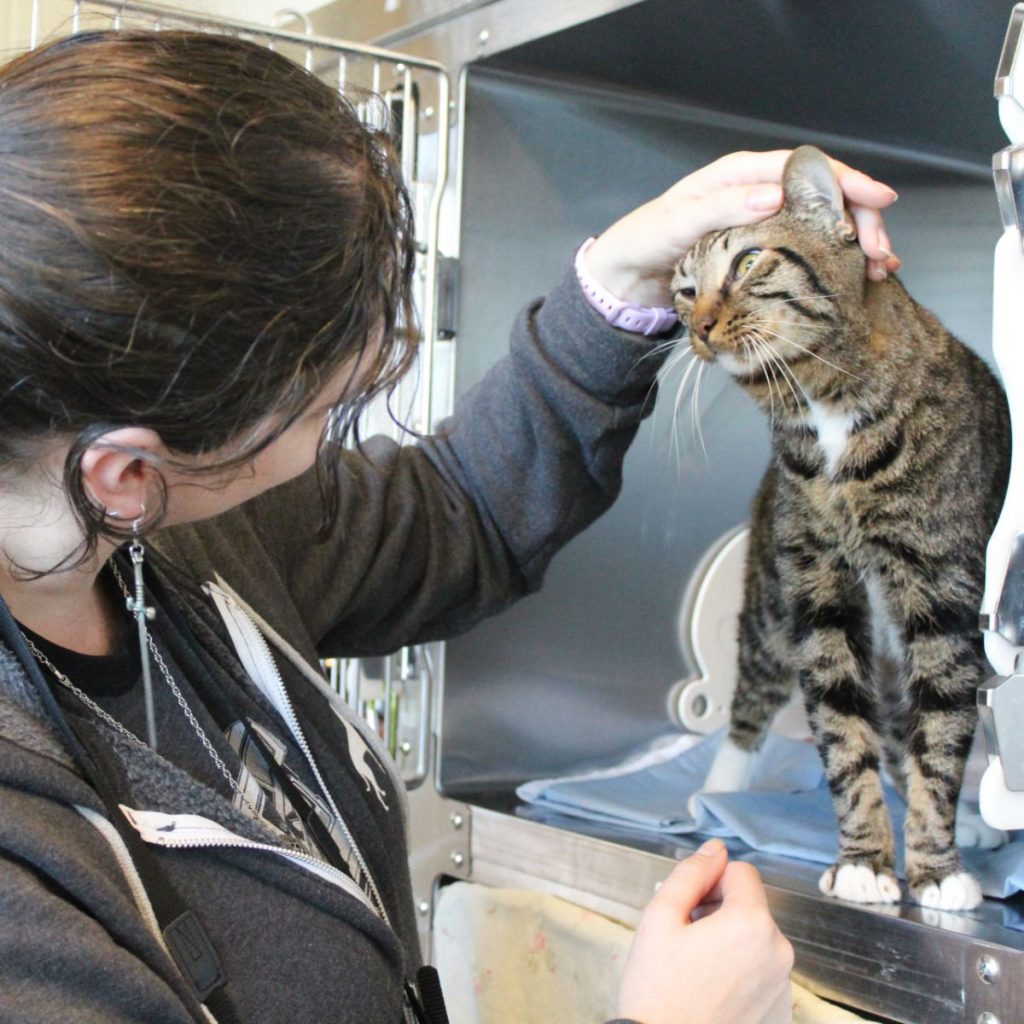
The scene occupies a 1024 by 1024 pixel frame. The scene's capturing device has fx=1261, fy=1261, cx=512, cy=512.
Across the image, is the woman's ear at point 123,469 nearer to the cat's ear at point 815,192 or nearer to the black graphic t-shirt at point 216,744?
the black graphic t-shirt at point 216,744

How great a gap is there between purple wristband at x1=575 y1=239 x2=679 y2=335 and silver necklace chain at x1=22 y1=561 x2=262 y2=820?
426 mm

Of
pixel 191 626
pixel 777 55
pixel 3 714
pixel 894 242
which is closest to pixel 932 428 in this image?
pixel 777 55

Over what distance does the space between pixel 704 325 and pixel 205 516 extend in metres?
0.43

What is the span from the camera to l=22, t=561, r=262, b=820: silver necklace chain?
782 millimetres

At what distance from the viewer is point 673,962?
74 centimetres

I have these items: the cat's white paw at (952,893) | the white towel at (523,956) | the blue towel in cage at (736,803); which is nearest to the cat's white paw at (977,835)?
the blue towel in cage at (736,803)

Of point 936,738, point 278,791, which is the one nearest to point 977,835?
point 936,738

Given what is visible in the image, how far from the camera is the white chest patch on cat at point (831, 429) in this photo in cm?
99

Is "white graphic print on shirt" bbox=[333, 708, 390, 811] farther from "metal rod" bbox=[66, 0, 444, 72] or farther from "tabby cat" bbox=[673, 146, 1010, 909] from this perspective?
"metal rod" bbox=[66, 0, 444, 72]

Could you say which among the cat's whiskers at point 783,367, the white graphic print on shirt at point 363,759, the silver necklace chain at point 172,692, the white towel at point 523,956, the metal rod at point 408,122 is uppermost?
the metal rod at point 408,122

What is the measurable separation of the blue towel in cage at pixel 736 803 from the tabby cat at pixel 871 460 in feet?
0.23

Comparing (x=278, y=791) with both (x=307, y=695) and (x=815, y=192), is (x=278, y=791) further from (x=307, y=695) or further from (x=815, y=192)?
(x=815, y=192)

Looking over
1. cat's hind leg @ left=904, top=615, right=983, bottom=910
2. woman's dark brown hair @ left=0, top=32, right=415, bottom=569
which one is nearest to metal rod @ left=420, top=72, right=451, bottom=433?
woman's dark brown hair @ left=0, top=32, right=415, bottom=569

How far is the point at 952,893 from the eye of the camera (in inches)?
34.7
